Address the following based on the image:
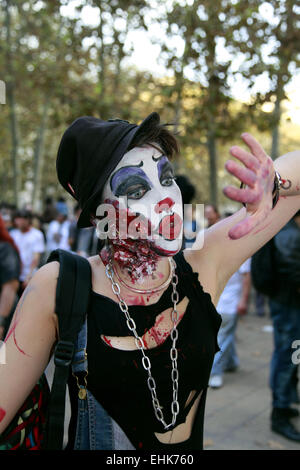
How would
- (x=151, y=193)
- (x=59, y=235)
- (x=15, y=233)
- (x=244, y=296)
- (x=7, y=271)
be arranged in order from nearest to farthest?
1. (x=151, y=193)
2. (x=7, y=271)
3. (x=244, y=296)
4. (x=15, y=233)
5. (x=59, y=235)

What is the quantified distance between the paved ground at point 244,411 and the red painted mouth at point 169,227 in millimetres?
2774

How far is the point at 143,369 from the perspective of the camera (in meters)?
1.75

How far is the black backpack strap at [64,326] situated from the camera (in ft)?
5.38

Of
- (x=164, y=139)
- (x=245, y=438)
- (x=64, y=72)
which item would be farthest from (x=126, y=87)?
(x=164, y=139)

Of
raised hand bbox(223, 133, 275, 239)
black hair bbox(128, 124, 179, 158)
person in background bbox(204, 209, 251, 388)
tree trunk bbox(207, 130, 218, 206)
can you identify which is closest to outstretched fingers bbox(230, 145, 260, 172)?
raised hand bbox(223, 133, 275, 239)

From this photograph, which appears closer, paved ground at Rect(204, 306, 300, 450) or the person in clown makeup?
the person in clown makeup

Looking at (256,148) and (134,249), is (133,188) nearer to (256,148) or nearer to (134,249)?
(134,249)

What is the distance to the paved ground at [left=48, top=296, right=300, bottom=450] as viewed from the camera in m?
4.31

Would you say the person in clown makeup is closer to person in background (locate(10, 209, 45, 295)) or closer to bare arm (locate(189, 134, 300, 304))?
bare arm (locate(189, 134, 300, 304))

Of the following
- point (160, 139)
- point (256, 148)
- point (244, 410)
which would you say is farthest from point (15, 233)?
point (256, 148)

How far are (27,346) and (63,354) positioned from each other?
13 centimetres

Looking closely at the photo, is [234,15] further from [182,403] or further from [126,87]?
[126,87]

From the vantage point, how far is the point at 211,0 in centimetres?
799

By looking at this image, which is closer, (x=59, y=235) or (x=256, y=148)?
(x=256, y=148)
